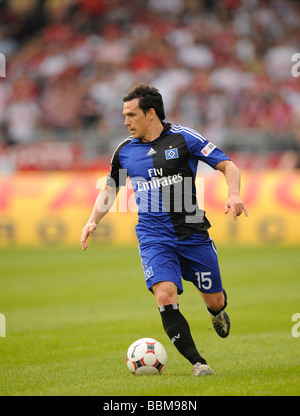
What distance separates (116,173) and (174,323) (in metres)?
1.57

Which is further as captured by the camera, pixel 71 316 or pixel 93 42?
pixel 93 42

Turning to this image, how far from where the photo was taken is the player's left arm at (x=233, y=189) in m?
5.58

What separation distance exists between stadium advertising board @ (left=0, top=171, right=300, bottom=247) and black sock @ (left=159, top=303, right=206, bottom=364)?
1121 centimetres

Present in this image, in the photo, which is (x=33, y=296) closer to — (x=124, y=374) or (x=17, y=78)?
(x=124, y=374)


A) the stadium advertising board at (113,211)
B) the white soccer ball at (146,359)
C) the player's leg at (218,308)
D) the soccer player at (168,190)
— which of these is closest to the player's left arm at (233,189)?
the soccer player at (168,190)

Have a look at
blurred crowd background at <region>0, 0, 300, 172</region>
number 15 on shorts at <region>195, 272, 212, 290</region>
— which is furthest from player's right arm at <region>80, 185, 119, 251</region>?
blurred crowd background at <region>0, 0, 300, 172</region>

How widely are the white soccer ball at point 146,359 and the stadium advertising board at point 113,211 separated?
11141mm

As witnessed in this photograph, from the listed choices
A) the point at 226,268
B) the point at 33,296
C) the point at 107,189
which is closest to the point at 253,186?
the point at 226,268

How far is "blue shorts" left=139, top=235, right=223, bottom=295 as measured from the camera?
5.96m

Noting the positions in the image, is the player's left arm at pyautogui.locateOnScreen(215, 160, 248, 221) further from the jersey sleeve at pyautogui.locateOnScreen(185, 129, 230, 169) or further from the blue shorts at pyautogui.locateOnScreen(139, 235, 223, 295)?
the blue shorts at pyautogui.locateOnScreen(139, 235, 223, 295)

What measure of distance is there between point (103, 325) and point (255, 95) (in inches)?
557

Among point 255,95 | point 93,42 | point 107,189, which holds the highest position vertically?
point 93,42
